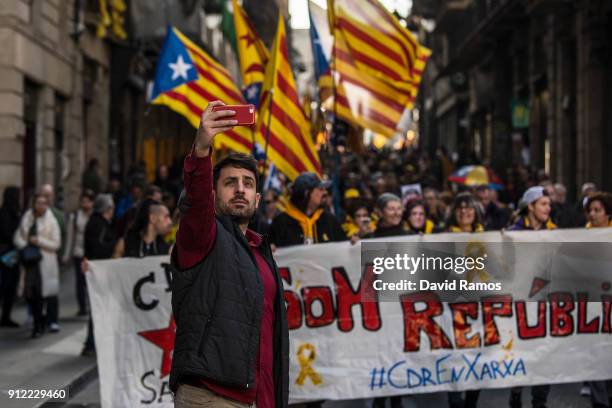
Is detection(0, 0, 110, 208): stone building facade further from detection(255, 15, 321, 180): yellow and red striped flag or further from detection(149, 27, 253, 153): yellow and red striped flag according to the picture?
detection(255, 15, 321, 180): yellow and red striped flag

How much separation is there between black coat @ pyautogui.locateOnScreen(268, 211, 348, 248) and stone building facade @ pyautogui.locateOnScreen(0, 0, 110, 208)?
8927 mm

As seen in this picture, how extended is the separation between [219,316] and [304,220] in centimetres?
444

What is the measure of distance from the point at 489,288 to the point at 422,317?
1.50 meters

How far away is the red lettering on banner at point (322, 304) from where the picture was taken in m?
8.31

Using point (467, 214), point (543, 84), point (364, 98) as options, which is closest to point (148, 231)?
point (467, 214)

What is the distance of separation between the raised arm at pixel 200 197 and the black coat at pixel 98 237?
731cm

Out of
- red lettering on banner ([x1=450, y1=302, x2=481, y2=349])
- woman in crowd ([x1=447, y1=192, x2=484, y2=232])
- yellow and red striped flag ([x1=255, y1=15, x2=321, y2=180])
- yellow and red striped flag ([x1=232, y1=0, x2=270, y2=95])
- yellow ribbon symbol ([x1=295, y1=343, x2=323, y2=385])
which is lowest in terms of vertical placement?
yellow ribbon symbol ([x1=295, y1=343, x2=323, y2=385])

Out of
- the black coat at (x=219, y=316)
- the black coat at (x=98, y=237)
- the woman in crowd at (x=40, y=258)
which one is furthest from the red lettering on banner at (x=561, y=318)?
the woman in crowd at (x=40, y=258)

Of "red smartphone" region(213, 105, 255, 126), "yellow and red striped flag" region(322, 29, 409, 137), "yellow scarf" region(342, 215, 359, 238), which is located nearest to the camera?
"red smartphone" region(213, 105, 255, 126)

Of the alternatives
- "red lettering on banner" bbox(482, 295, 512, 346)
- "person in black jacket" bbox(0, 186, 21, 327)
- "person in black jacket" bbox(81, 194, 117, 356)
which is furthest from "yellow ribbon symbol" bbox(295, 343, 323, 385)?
"person in black jacket" bbox(0, 186, 21, 327)

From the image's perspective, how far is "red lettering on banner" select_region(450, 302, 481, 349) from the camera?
820cm

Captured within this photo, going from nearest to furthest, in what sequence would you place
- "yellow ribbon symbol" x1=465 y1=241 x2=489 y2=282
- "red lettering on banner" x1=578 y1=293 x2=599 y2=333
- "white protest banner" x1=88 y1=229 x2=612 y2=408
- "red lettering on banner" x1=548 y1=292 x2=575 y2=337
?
"yellow ribbon symbol" x1=465 y1=241 x2=489 y2=282
"red lettering on banner" x1=548 y1=292 x2=575 y2=337
"red lettering on banner" x1=578 y1=293 x2=599 y2=333
"white protest banner" x1=88 y1=229 x2=612 y2=408

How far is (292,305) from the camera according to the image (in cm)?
833

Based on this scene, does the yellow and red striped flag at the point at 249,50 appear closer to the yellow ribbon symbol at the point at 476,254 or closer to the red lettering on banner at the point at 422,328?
the red lettering on banner at the point at 422,328
